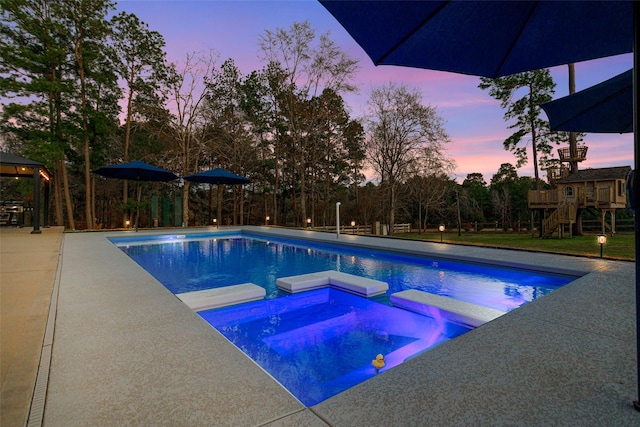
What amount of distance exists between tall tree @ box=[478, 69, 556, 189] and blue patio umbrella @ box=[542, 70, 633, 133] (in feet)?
48.8

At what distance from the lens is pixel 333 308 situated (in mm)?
4156

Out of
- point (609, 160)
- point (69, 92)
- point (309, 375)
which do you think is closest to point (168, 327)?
point (309, 375)

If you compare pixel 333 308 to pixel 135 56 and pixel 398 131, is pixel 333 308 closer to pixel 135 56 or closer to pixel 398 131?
pixel 398 131

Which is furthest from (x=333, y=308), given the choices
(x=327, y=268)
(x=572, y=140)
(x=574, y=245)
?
(x=572, y=140)

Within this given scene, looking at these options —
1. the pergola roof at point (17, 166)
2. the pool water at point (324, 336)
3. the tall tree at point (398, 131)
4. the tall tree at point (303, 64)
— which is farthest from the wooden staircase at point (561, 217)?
the pergola roof at point (17, 166)

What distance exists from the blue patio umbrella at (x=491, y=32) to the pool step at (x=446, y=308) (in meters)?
1.91

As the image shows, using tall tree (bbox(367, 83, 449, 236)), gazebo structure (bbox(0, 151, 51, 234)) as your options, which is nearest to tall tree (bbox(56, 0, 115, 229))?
gazebo structure (bbox(0, 151, 51, 234))

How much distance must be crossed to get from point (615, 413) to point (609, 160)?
23.3 m

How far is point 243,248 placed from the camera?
9.45m

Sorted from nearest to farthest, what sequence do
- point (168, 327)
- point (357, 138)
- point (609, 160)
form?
point (168, 327), point (609, 160), point (357, 138)

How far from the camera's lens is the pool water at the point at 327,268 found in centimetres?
467

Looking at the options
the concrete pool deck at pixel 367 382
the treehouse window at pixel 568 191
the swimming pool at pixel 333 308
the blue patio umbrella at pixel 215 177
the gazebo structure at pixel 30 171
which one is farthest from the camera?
the treehouse window at pixel 568 191

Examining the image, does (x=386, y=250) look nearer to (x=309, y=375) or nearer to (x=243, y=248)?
(x=243, y=248)

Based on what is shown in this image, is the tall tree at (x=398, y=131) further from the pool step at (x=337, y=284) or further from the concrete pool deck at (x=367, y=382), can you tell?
the concrete pool deck at (x=367, y=382)
